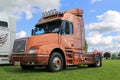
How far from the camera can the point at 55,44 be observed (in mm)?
15148

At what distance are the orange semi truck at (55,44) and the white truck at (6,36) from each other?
368 centimetres

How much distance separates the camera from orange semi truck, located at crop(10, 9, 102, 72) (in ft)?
46.9

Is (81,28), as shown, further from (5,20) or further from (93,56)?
(5,20)

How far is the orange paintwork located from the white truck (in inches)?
157

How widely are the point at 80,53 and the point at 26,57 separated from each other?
426cm

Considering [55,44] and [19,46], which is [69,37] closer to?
[55,44]

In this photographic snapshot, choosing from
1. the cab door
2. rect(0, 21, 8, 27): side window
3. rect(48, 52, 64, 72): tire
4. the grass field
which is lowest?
the grass field

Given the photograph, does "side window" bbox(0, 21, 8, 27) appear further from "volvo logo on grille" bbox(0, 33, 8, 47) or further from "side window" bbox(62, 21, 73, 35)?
"side window" bbox(62, 21, 73, 35)

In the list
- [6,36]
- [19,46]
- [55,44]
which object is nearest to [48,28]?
[55,44]

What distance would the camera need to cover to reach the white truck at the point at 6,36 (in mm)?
20031

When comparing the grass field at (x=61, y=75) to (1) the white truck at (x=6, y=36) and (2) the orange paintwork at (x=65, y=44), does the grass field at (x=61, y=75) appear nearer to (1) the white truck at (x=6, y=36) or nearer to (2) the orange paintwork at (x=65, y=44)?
(2) the orange paintwork at (x=65, y=44)

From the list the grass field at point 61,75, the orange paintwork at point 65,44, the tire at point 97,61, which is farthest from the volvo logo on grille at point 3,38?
the tire at point 97,61

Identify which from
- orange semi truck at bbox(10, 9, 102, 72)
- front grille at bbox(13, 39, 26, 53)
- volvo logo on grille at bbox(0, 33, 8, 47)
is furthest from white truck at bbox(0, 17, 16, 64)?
front grille at bbox(13, 39, 26, 53)

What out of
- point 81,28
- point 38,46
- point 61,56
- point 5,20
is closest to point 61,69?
point 61,56
